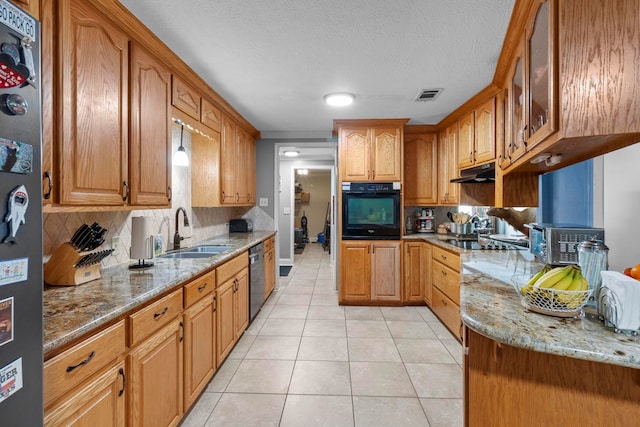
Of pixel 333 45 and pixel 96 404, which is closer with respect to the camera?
pixel 96 404

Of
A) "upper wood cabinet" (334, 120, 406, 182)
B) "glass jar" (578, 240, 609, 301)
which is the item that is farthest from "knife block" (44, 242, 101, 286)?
"upper wood cabinet" (334, 120, 406, 182)

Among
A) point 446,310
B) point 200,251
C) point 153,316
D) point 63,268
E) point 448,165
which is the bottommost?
point 446,310

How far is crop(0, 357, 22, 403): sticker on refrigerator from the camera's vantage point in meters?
0.67

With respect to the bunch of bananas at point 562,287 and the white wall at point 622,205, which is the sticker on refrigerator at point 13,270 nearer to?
the bunch of bananas at point 562,287

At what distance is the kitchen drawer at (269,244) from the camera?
3650mm

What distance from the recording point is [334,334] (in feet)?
9.43

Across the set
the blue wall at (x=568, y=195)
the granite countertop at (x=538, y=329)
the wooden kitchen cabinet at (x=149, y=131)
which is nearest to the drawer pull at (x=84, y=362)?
the wooden kitchen cabinet at (x=149, y=131)

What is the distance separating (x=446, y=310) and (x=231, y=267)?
85.8 inches

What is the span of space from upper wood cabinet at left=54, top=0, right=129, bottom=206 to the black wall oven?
98.5 inches

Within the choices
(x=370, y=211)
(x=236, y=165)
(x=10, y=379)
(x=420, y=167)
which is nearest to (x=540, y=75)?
(x=10, y=379)

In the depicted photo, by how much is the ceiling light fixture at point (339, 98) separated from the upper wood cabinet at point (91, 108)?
162 cm

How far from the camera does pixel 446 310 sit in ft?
9.74

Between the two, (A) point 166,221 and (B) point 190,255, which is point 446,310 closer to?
(B) point 190,255

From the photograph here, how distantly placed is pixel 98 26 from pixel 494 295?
2.25 metres
